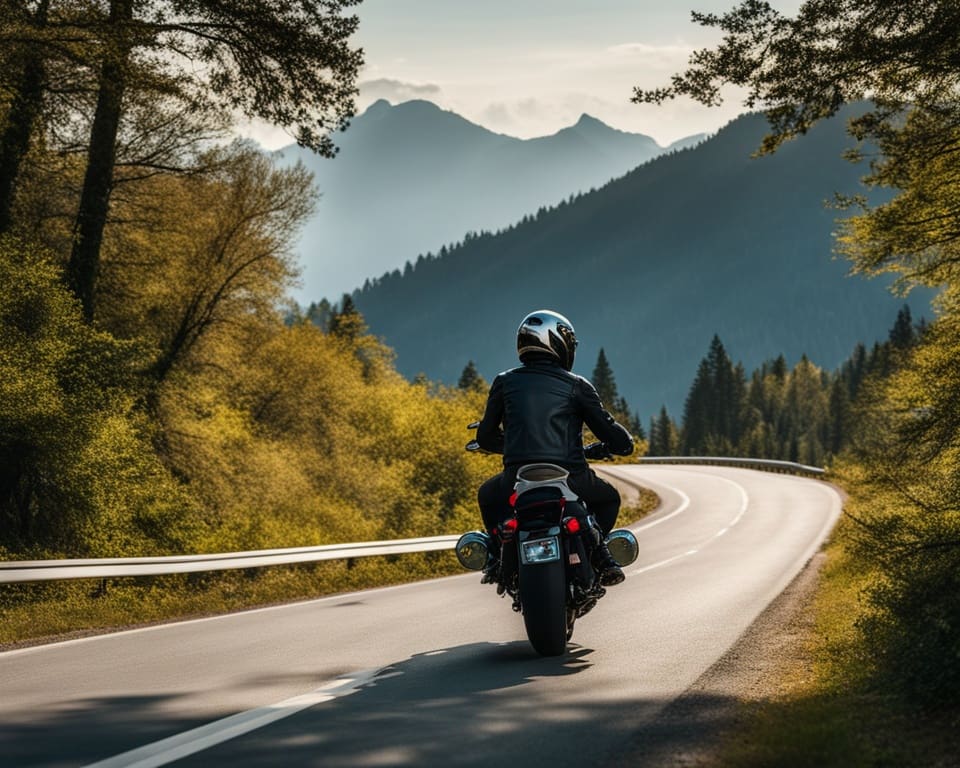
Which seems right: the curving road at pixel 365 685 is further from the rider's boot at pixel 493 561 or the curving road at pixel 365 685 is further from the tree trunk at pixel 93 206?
the tree trunk at pixel 93 206

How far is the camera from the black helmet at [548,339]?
7809 millimetres

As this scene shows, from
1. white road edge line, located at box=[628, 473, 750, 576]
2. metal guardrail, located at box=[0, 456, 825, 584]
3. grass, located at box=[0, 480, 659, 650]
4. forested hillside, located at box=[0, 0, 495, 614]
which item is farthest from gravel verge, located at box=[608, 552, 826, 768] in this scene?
white road edge line, located at box=[628, 473, 750, 576]

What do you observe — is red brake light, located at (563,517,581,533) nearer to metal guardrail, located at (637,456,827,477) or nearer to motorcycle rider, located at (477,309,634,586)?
motorcycle rider, located at (477,309,634,586)

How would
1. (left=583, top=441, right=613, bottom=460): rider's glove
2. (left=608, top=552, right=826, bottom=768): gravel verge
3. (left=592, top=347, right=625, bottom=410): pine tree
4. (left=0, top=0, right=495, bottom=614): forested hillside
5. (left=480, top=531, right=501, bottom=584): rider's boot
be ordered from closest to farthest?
(left=608, top=552, right=826, bottom=768): gravel verge → (left=480, top=531, right=501, bottom=584): rider's boot → (left=583, top=441, right=613, bottom=460): rider's glove → (left=0, top=0, right=495, bottom=614): forested hillside → (left=592, top=347, right=625, bottom=410): pine tree

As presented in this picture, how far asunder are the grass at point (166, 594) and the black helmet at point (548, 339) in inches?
204

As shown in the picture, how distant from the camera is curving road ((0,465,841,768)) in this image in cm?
482

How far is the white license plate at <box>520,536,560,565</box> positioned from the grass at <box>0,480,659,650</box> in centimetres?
488

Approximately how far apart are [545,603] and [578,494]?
0.85m

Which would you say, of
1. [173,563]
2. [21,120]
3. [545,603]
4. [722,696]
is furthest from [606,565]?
[21,120]

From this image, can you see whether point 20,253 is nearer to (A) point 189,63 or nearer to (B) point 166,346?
(A) point 189,63

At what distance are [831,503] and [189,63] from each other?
35.9m

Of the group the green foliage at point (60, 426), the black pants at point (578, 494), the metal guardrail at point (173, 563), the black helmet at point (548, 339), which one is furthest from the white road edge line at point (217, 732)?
the green foliage at point (60, 426)

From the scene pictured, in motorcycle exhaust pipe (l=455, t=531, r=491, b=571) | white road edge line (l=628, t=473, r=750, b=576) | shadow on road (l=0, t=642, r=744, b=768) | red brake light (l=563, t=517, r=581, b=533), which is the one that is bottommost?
white road edge line (l=628, t=473, r=750, b=576)

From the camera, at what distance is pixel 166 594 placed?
1457 cm
